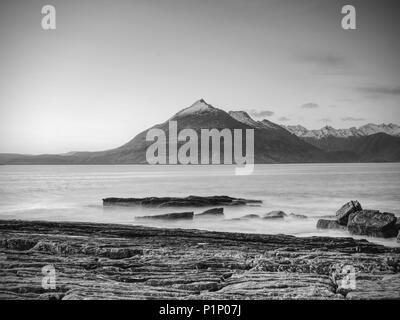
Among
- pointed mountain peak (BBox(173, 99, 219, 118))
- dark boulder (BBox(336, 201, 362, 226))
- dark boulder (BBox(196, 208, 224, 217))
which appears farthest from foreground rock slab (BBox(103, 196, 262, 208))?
pointed mountain peak (BBox(173, 99, 219, 118))

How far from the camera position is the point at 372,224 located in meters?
10.2

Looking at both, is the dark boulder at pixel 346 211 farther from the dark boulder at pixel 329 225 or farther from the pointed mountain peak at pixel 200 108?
the pointed mountain peak at pixel 200 108

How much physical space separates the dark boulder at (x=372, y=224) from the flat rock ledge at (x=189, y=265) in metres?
1.11

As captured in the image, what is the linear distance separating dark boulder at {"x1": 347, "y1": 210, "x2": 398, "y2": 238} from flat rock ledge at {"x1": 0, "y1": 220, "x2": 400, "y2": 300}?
3.65 ft

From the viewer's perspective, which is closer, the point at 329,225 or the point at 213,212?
the point at 329,225

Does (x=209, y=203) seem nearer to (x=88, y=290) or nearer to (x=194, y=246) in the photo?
(x=194, y=246)

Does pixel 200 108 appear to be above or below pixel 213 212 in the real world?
above

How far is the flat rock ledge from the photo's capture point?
6.05 metres

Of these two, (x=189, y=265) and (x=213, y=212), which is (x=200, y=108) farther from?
(x=189, y=265)

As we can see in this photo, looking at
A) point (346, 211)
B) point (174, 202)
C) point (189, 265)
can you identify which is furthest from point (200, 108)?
point (189, 265)

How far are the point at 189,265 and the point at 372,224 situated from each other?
5482 mm

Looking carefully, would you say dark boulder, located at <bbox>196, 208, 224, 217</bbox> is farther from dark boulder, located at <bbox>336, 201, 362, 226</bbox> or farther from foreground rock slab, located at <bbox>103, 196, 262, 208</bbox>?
dark boulder, located at <bbox>336, 201, 362, 226</bbox>

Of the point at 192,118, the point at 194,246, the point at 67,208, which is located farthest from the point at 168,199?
the point at 192,118

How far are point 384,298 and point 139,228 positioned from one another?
6.13m
